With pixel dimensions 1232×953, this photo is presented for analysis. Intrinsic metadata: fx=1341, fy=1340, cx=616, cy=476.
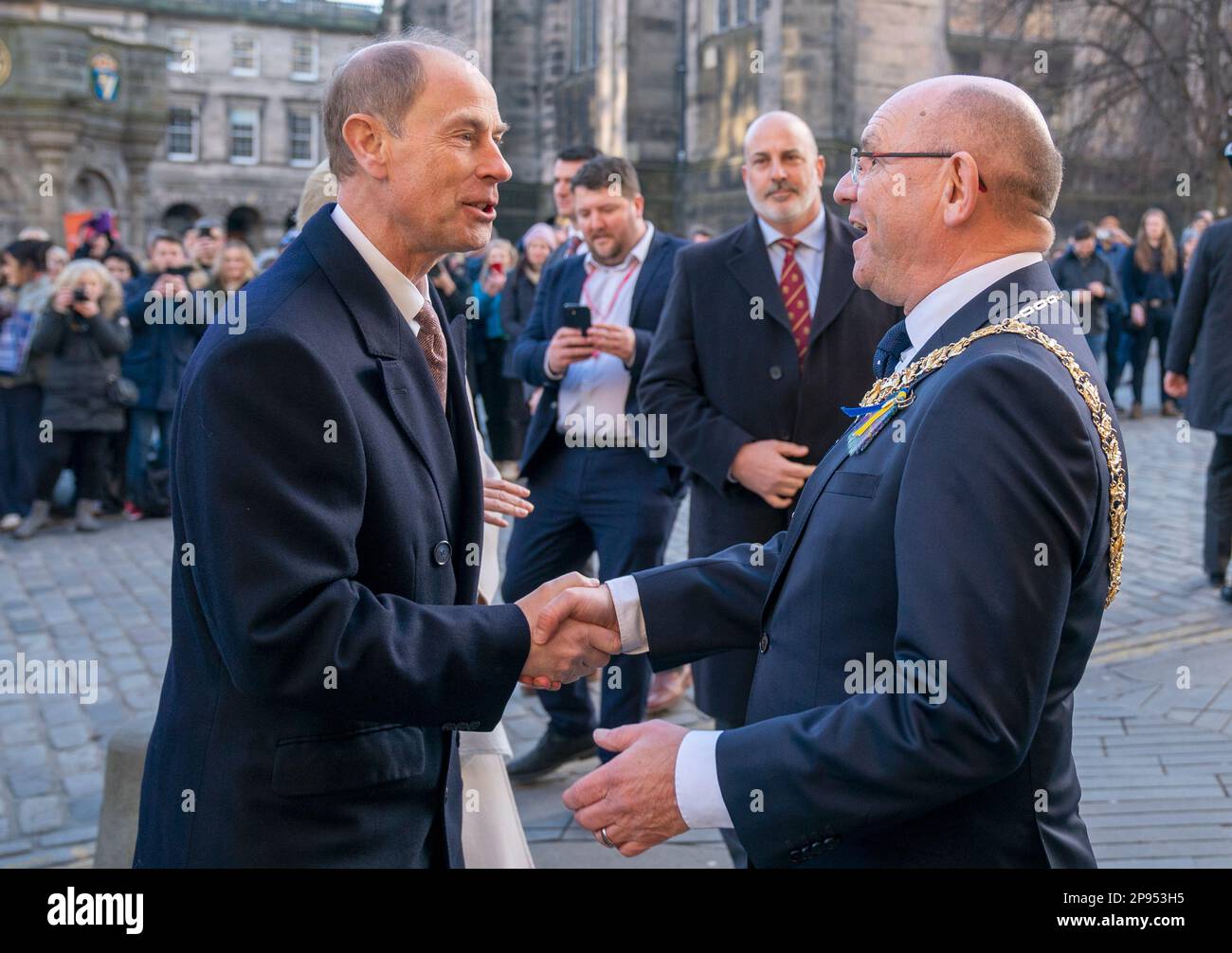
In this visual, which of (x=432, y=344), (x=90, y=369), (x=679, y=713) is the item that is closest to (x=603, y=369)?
(x=679, y=713)

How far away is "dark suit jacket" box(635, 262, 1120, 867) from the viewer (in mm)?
1884

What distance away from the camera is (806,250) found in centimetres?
482

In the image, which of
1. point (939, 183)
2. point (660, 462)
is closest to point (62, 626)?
point (660, 462)

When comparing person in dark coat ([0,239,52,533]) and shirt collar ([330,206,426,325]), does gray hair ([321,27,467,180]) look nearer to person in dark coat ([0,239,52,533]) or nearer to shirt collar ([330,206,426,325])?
shirt collar ([330,206,426,325])

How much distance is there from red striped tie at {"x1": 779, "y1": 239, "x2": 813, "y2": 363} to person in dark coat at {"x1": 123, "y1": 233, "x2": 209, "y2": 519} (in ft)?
24.6

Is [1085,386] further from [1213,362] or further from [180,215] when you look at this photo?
[180,215]

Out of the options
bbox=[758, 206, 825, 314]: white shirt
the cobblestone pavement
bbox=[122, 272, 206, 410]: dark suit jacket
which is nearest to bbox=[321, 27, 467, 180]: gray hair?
bbox=[758, 206, 825, 314]: white shirt

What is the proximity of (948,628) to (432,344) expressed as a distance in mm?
1271

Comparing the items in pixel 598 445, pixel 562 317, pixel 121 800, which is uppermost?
pixel 562 317

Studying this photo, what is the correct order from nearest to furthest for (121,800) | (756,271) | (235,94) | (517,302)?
(121,800)
(756,271)
(517,302)
(235,94)

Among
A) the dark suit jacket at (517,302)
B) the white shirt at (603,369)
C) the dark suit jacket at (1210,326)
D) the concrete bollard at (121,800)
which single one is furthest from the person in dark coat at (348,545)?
the dark suit jacket at (517,302)

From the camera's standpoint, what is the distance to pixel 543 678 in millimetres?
2504
